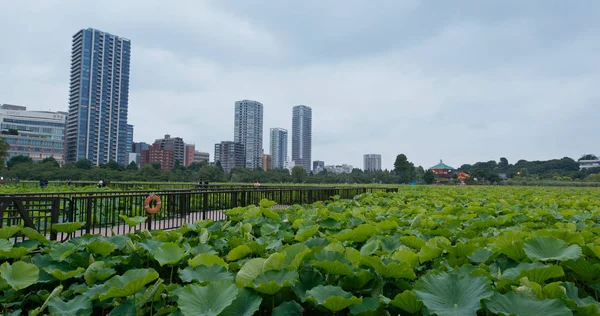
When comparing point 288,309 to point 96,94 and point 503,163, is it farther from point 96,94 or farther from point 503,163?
point 503,163

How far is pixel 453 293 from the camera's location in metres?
1.29

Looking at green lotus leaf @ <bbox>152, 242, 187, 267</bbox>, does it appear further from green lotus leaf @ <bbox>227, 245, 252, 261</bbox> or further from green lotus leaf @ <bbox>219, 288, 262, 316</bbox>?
green lotus leaf @ <bbox>219, 288, 262, 316</bbox>

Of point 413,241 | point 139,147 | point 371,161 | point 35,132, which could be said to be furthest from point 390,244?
point 371,161

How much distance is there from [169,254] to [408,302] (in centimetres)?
119

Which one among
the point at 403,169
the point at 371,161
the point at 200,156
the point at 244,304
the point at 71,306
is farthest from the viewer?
the point at 371,161

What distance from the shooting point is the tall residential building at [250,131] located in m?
100

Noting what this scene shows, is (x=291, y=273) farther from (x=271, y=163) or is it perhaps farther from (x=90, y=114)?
(x=271, y=163)

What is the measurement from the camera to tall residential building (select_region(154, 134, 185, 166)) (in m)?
118

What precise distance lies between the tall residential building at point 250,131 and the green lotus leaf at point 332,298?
99.6 m

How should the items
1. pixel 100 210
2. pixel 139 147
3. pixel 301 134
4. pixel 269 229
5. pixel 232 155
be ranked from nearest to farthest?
pixel 269 229, pixel 100 210, pixel 232 155, pixel 301 134, pixel 139 147

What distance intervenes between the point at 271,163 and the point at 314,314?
11912cm

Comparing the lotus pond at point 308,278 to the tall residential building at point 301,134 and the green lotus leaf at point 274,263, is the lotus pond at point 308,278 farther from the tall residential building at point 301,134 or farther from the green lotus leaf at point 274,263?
the tall residential building at point 301,134

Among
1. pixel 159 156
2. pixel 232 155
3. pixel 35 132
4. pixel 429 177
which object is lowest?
pixel 429 177

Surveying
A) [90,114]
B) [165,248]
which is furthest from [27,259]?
[90,114]
